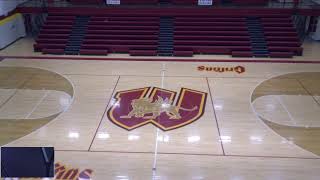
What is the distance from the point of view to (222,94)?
12805 millimetres

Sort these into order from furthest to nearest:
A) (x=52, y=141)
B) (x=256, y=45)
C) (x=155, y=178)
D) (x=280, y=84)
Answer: (x=256, y=45) → (x=280, y=84) → (x=52, y=141) → (x=155, y=178)

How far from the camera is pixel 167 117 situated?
1106 centimetres

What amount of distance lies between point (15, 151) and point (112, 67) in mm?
11485

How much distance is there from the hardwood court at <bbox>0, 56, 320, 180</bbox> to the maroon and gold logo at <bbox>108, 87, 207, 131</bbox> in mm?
34

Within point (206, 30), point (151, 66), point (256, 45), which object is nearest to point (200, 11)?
point (206, 30)

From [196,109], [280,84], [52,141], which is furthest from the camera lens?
[280,84]

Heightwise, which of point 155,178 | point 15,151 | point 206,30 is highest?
point 15,151

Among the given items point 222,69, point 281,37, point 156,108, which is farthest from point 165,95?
point 281,37

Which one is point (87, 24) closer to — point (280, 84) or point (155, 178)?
point (280, 84)

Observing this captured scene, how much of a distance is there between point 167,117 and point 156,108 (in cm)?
71

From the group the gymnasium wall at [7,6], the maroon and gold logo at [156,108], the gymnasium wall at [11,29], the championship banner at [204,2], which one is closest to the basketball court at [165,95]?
the maroon and gold logo at [156,108]

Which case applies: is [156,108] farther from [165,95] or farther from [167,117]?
[165,95]

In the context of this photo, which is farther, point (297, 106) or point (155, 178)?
point (297, 106)

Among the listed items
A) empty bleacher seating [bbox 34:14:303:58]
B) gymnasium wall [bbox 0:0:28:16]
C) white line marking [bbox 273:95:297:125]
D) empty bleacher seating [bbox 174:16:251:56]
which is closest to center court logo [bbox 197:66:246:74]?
empty bleacher seating [bbox 34:14:303:58]
